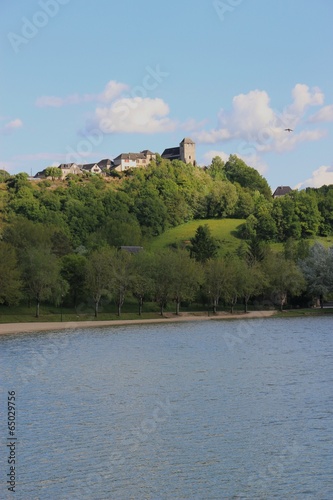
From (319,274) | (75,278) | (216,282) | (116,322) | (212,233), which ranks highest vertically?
(212,233)

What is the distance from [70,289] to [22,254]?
23.6ft

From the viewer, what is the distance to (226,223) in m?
175

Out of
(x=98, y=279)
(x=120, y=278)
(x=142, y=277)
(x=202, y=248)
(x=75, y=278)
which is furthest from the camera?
(x=202, y=248)

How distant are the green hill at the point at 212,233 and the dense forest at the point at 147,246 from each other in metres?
1.93

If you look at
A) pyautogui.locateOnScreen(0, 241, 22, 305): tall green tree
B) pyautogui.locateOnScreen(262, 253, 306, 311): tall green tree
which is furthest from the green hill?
pyautogui.locateOnScreen(0, 241, 22, 305): tall green tree

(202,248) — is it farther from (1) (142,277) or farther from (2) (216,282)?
(1) (142,277)

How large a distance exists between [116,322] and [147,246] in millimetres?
62767

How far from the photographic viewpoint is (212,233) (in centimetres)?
16388

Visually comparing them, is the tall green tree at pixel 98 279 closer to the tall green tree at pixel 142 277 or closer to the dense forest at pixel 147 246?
the dense forest at pixel 147 246

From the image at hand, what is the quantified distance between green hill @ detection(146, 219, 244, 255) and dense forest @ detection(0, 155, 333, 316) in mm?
1933

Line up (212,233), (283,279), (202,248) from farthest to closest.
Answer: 1. (212,233)
2. (202,248)
3. (283,279)

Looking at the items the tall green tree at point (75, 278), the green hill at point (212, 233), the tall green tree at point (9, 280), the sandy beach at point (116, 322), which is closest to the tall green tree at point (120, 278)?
the tall green tree at point (75, 278)

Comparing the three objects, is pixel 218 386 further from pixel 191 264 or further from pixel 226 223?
pixel 226 223

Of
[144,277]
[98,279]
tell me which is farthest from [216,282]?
[98,279]
